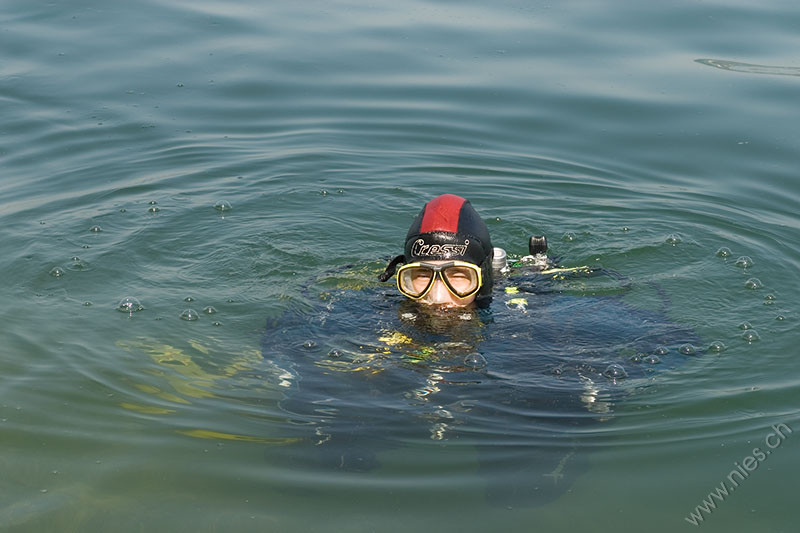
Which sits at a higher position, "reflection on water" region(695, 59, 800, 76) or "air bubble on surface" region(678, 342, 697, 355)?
"reflection on water" region(695, 59, 800, 76)

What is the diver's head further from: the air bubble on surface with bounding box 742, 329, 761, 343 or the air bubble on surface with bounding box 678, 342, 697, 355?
the air bubble on surface with bounding box 742, 329, 761, 343

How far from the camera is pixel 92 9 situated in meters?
14.1

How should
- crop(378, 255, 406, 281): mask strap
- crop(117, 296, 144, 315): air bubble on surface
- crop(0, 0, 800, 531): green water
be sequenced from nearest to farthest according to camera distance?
crop(0, 0, 800, 531): green water
crop(378, 255, 406, 281): mask strap
crop(117, 296, 144, 315): air bubble on surface

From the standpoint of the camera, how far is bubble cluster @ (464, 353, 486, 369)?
5.40 metres

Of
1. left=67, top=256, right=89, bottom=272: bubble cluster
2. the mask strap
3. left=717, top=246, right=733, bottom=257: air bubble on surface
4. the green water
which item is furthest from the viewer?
left=717, top=246, right=733, bottom=257: air bubble on surface

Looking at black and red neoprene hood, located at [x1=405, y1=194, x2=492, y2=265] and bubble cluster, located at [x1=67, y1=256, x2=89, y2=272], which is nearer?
black and red neoprene hood, located at [x1=405, y1=194, x2=492, y2=265]

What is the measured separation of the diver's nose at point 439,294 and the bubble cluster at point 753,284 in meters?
2.35

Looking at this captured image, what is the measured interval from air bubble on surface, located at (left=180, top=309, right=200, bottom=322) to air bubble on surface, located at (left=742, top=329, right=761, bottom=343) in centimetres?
355

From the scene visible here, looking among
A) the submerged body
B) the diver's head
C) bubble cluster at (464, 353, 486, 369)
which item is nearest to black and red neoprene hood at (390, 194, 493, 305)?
the diver's head

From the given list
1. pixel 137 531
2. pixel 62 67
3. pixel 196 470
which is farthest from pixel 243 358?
pixel 62 67

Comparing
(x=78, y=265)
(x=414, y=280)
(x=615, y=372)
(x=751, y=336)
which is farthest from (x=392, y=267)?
(x=78, y=265)

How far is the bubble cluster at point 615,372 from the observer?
532 centimetres

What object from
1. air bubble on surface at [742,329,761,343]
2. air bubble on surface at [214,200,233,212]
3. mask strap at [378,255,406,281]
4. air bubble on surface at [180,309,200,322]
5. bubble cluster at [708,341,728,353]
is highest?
mask strap at [378,255,406,281]

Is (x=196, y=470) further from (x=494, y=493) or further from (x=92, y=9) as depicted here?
(x=92, y=9)
